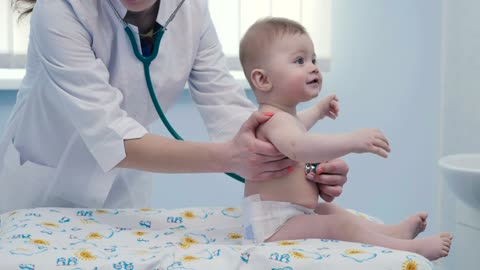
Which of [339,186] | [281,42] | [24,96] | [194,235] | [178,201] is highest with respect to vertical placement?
[281,42]

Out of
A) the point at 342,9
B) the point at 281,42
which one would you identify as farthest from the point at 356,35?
the point at 281,42

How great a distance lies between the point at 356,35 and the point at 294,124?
177cm

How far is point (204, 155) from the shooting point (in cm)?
144

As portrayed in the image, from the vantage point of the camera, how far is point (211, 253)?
123cm

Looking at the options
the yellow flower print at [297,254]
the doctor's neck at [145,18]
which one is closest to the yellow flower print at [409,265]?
the yellow flower print at [297,254]

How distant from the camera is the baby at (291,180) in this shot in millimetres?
1378

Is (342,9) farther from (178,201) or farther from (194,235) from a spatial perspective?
(194,235)

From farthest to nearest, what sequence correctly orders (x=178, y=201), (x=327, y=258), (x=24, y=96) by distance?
(x=178, y=201) → (x=24, y=96) → (x=327, y=258)

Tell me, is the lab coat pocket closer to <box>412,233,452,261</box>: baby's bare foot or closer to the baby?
the baby

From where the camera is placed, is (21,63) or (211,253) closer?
(211,253)

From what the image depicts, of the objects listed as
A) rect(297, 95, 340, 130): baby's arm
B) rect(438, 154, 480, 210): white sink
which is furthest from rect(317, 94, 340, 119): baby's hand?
rect(438, 154, 480, 210): white sink

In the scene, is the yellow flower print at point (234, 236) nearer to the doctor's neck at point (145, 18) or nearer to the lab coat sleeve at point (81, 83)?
the lab coat sleeve at point (81, 83)

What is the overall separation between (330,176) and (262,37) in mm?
335

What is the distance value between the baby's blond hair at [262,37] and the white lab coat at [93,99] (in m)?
0.24
